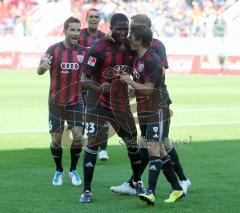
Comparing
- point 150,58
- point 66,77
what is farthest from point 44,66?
point 150,58

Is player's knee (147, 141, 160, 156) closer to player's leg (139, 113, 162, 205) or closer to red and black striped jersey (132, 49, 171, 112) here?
player's leg (139, 113, 162, 205)

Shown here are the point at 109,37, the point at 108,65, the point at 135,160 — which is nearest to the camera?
the point at 109,37

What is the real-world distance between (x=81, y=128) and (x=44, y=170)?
118 cm

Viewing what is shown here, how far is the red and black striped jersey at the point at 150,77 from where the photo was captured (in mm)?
7746

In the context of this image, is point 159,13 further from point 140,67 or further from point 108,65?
point 140,67

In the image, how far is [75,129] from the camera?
9.88m

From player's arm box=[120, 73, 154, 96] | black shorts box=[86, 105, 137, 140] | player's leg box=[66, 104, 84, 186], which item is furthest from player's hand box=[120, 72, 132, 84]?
player's leg box=[66, 104, 84, 186]

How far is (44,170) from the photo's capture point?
10680mm

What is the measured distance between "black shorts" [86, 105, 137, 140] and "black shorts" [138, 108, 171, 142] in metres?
0.29

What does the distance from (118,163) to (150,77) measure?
3963mm

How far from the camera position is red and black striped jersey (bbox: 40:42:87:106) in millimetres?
10000

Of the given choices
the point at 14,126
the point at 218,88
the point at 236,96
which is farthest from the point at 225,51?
the point at 14,126

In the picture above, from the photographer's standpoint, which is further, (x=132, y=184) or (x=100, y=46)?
(x=132, y=184)

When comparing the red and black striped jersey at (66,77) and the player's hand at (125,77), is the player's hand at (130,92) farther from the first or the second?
the red and black striped jersey at (66,77)
